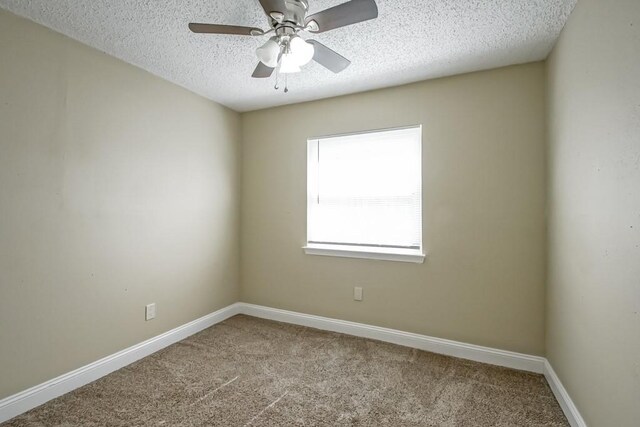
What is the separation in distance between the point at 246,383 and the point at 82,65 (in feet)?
8.20

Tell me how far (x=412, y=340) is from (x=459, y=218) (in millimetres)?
1143

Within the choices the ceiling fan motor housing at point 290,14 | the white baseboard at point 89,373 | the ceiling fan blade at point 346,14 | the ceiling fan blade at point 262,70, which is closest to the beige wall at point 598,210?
the ceiling fan blade at point 346,14

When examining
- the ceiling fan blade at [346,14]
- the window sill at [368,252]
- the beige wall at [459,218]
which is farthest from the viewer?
the window sill at [368,252]

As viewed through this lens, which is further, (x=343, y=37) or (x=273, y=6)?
(x=343, y=37)

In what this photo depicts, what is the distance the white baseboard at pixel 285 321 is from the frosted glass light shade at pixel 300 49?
7.77 ft

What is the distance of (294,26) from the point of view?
1.65 metres

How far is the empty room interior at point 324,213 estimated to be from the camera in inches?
65.2

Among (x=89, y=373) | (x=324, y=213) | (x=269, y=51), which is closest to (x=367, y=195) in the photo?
(x=324, y=213)

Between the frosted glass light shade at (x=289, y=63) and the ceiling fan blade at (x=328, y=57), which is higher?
the ceiling fan blade at (x=328, y=57)

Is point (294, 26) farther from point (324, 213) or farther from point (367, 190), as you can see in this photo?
point (324, 213)

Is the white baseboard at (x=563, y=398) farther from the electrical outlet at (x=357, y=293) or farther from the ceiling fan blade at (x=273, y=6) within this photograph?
the ceiling fan blade at (x=273, y=6)

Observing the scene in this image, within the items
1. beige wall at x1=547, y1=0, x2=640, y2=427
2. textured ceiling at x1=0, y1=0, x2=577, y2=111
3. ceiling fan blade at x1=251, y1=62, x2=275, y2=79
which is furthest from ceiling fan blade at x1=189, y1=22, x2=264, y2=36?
beige wall at x1=547, y1=0, x2=640, y2=427

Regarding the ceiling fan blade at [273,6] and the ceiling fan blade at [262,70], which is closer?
the ceiling fan blade at [273,6]

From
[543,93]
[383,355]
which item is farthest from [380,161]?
[383,355]
